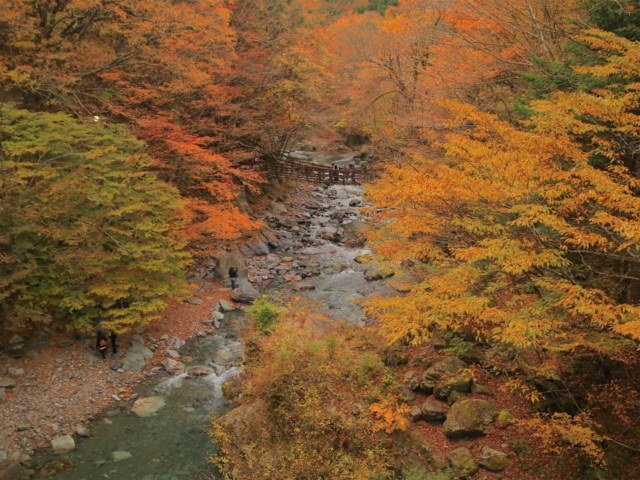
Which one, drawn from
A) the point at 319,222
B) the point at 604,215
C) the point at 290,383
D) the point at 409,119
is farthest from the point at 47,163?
the point at 319,222

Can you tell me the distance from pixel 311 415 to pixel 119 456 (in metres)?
4.27

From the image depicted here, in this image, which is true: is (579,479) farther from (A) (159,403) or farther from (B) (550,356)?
(A) (159,403)

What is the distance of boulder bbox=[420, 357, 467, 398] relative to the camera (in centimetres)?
732

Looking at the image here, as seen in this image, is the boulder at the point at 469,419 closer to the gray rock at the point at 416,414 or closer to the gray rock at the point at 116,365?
the gray rock at the point at 416,414

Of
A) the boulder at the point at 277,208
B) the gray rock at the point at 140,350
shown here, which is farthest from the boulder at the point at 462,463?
the boulder at the point at 277,208

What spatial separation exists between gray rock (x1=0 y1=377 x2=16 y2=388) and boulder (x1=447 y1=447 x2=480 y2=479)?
378 inches

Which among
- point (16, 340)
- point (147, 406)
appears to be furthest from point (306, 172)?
point (147, 406)

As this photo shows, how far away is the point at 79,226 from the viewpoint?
1055 cm

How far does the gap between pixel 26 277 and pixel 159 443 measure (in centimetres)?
552

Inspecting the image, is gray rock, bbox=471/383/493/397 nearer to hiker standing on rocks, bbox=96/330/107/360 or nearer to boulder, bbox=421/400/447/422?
boulder, bbox=421/400/447/422

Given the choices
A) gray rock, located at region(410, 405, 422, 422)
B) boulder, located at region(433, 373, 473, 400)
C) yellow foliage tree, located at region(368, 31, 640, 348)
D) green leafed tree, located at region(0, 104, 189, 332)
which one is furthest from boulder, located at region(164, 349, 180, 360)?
yellow foliage tree, located at region(368, 31, 640, 348)

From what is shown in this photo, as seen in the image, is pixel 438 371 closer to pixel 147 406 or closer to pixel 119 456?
pixel 119 456

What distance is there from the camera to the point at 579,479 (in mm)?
4902

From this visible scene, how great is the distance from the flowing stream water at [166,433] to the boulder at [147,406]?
0.42 ft
